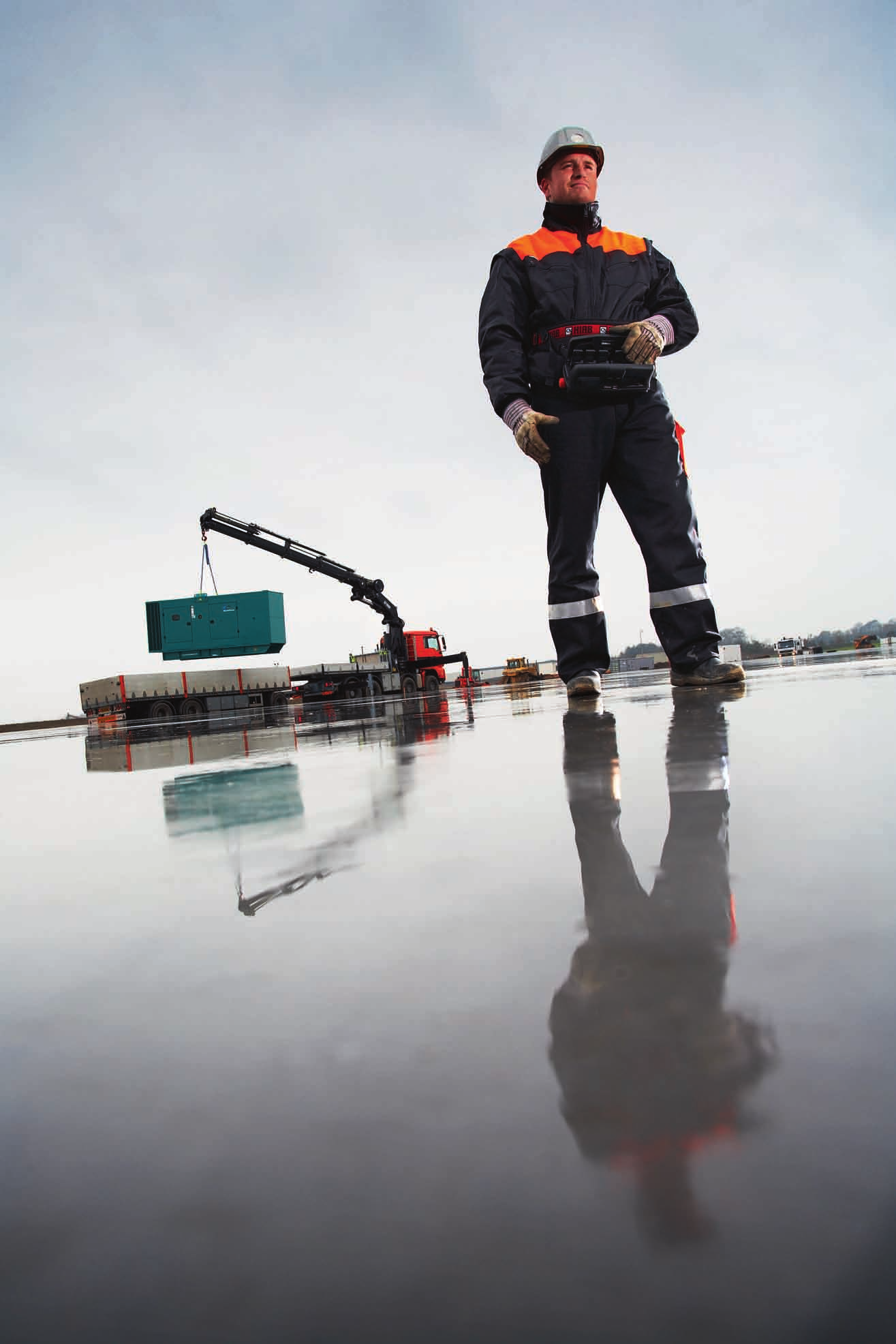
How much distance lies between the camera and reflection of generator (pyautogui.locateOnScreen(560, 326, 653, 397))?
293 cm

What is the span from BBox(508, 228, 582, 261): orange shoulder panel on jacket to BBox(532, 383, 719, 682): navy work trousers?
0.55m

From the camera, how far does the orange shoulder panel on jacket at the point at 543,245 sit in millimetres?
3135

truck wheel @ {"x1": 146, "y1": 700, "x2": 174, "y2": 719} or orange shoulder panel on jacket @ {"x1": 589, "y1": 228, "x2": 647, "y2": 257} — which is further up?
orange shoulder panel on jacket @ {"x1": 589, "y1": 228, "x2": 647, "y2": 257}

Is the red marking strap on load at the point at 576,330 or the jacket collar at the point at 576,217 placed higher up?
the jacket collar at the point at 576,217

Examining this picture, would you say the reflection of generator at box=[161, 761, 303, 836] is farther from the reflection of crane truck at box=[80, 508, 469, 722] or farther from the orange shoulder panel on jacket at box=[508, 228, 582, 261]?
the reflection of crane truck at box=[80, 508, 469, 722]

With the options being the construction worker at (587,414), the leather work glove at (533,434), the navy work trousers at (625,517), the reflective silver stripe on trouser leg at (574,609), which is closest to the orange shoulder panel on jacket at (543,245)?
the construction worker at (587,414)

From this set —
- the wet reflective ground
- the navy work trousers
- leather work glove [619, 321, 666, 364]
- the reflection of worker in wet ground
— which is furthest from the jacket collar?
the reflection of worker in wet ground

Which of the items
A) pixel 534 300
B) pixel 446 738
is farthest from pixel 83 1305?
pixel 534 300

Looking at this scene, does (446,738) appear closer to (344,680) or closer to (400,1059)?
(400,1059)

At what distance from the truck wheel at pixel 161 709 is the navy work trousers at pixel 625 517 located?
15.7 m

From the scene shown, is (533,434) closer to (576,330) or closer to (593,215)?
(576,330)

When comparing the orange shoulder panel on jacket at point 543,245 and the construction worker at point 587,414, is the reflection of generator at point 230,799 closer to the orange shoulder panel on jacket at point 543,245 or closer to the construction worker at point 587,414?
the construction worker at point 587,414

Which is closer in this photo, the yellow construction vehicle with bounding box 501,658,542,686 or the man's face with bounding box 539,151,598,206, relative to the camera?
the man's face with bounding box 539,151,598,206

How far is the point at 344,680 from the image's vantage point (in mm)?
20078
